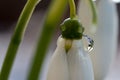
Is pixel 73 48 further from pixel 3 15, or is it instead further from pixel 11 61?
pixel 3 15

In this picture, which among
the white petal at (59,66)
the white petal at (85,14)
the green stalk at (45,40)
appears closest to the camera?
the green stalk at (45,40)

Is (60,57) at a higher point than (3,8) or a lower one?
lower

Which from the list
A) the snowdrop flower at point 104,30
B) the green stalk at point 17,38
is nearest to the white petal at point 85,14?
the snowdrop flower at point 104,30

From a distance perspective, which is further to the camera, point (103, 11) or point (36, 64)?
point (103, 11)

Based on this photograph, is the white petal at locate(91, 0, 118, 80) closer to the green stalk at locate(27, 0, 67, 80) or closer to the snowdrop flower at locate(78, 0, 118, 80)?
the snowdrop flower at locate(78, 0, 118, 80)

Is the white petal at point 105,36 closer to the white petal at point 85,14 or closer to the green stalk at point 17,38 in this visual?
the white petal at point 85,14

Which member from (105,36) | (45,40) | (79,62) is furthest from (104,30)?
(45,40)

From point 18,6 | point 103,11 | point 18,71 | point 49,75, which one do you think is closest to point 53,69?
point 49,75

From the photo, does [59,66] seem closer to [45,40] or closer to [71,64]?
[71,64]
